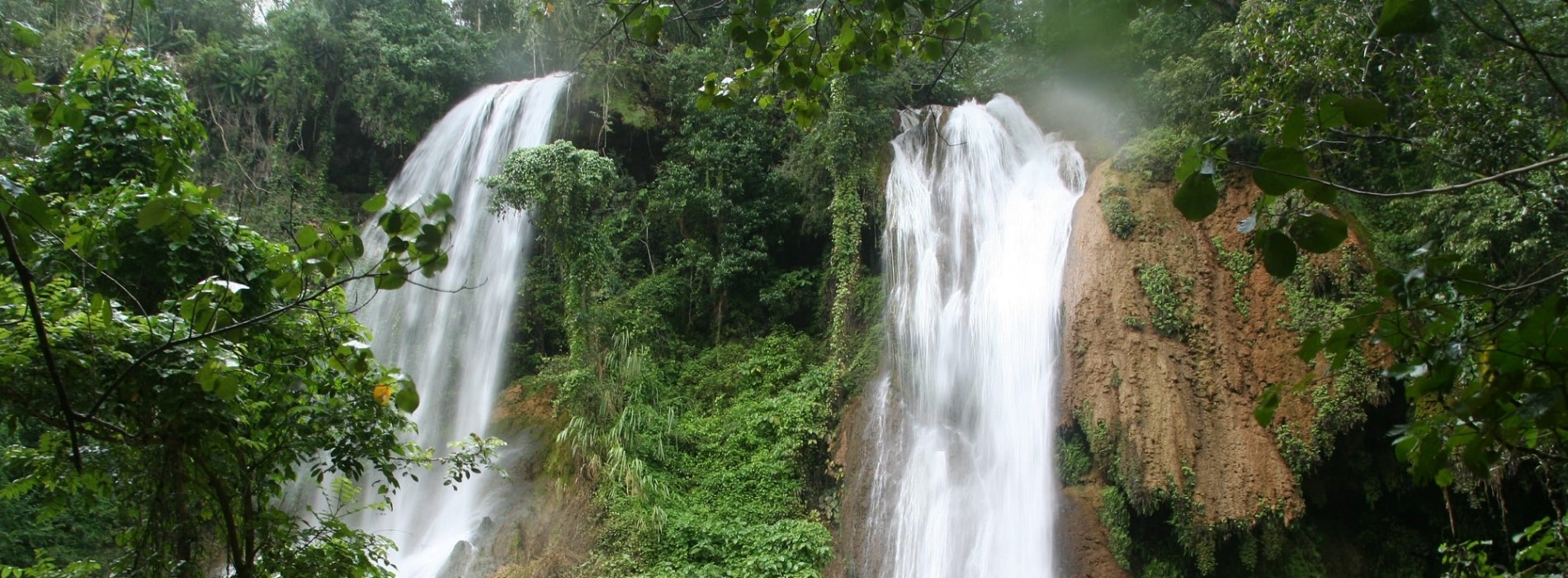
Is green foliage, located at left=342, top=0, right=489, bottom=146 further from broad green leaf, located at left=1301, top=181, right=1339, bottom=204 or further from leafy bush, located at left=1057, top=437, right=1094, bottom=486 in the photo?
broad green leaf, located at left=1301, top=181, right=1339, bottom=204

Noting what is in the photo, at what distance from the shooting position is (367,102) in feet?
47.9

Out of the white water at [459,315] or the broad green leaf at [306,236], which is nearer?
the broad green leaf at [306,236]

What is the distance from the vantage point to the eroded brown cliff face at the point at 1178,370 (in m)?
7.16

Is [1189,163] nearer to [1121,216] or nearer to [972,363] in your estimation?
[972,363]

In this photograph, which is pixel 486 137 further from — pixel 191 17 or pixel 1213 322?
pixel 1213 322

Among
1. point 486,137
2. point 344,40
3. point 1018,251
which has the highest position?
point 344,40

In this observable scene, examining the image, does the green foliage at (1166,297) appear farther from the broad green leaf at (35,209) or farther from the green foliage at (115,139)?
the broad green leaf at (35,209)

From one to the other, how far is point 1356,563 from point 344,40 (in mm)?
16390

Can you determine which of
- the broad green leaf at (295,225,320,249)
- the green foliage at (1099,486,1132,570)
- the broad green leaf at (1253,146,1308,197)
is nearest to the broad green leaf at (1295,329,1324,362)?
the broad green leaf at (1253,146,1308,197)

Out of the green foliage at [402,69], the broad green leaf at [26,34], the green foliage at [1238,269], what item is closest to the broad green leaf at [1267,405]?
the broad green leaf at [26,34]

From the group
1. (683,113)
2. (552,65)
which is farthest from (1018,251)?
(552,65)

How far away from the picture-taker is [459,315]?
41.0 ft

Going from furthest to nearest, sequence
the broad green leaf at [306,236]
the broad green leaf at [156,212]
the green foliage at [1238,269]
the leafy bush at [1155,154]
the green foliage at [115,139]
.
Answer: the leafy bush at [1155,154] < the green foliage at [1238,269] < the green foliage at [115,139] < the broad green leaf at [306,236] < the broad green leaf at [156,212]

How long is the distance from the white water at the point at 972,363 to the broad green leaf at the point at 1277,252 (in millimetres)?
6668
